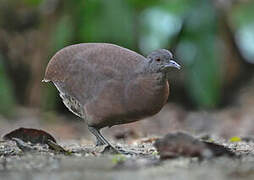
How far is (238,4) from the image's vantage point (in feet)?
37.8

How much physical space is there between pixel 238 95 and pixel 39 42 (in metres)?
3.76

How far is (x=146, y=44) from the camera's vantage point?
10.9 meters

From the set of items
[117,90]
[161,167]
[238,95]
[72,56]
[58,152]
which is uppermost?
[238,95]

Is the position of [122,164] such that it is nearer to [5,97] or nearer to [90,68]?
[90,68]

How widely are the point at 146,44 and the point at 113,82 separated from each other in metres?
6.18

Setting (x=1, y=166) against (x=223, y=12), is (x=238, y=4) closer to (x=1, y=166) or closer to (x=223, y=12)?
(x=223, y=12)

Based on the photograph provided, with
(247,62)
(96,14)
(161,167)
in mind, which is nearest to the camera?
(161,167)

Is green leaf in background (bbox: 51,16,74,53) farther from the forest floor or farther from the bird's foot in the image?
the bird's foot

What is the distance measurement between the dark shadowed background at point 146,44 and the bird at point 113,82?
5040mm

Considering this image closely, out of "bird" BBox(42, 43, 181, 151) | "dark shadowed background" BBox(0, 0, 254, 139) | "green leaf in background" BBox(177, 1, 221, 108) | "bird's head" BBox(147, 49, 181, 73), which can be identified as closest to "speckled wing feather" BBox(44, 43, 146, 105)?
"bird" BBox(42, 43, 181, 151)

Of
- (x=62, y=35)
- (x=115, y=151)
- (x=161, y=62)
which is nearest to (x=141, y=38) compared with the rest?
(x=62, y=35)

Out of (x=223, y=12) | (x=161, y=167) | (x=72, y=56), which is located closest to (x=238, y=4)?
(x=223, y=12)

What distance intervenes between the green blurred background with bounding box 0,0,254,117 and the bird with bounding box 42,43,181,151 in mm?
5421

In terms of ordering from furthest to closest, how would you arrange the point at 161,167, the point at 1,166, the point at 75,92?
the point at 75,92, the point at 1,166, the point at 161,167
